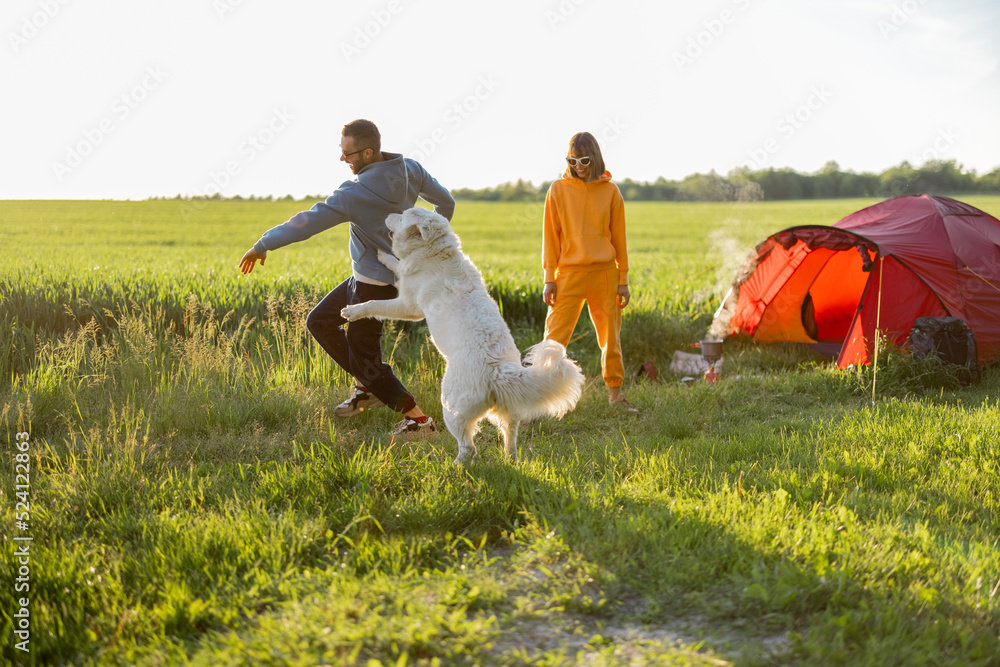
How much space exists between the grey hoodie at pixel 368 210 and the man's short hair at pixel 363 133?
0.14 m

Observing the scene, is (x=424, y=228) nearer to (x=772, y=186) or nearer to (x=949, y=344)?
(x=949, y=344)

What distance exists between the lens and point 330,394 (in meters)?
5.77

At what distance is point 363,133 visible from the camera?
4.73 m

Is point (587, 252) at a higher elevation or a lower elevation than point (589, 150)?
lower

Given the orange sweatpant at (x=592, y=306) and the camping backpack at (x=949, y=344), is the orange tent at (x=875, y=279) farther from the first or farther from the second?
the orange sweatpant at (x=592, y=306)

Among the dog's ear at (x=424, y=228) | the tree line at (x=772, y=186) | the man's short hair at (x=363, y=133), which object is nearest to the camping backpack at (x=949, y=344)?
the dog's ear at (x=424, y=228)

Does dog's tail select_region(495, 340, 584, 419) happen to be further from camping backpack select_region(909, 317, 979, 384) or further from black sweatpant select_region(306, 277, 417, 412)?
camping backpack select_region(909, 317, 979, 384)

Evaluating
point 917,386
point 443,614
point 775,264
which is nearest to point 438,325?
point 443,614

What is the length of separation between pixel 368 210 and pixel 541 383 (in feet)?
5.86

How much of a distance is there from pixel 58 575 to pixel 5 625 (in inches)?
10.0

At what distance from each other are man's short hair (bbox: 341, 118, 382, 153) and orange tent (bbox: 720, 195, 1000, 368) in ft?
16.5

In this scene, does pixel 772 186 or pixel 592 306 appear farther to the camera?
pixel 772 186

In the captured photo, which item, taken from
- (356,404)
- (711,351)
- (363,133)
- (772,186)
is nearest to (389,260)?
(363,133)

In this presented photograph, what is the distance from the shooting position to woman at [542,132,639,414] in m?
5.85
